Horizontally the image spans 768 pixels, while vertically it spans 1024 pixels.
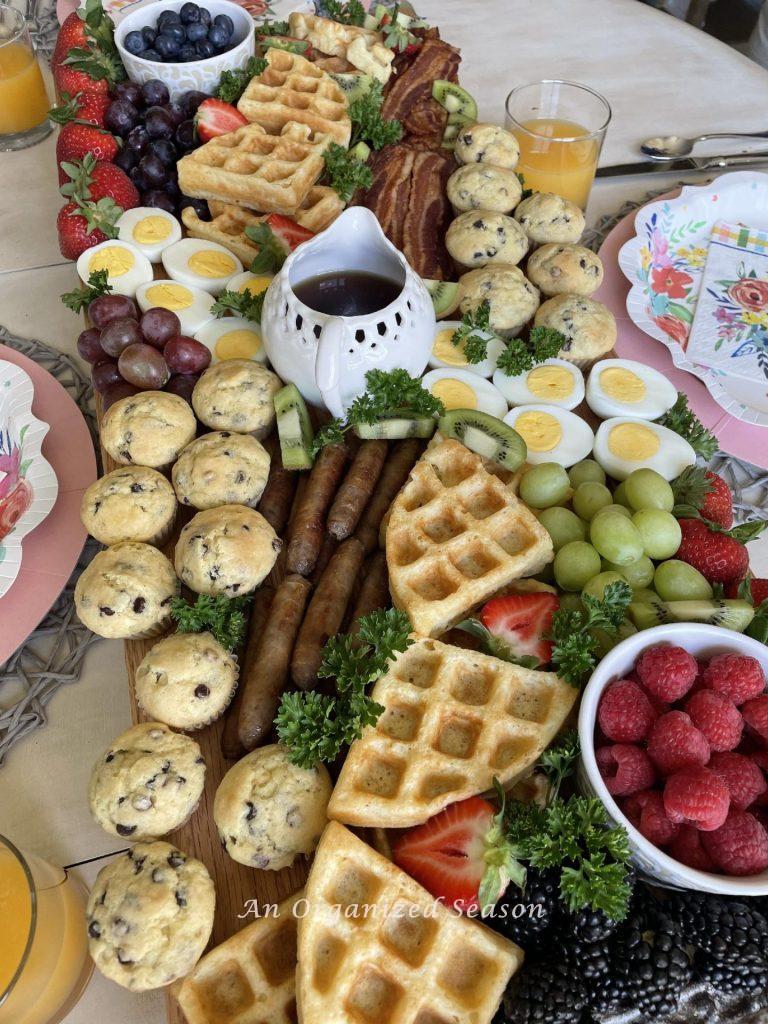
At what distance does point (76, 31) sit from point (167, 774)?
2.45m

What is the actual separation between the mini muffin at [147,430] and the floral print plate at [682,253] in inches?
46.3

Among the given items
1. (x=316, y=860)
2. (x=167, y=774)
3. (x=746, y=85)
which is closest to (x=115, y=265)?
(x=167, y=774)

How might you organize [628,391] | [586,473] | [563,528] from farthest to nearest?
1. [628,391]
2. [586,473]
3. [563,528]

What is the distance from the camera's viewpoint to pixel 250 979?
3.65 ft

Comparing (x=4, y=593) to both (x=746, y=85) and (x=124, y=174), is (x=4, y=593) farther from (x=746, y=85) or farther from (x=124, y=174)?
(x=746, y=85)

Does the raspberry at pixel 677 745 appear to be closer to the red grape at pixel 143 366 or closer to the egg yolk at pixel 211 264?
the red grape at pixel 143 366

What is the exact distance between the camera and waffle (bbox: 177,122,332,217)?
2.03m

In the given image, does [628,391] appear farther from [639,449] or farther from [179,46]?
[179,46]

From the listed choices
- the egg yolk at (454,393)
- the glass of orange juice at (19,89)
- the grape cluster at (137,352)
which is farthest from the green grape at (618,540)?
the glass of orange juice at (19,89)

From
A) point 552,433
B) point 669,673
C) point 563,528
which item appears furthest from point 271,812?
point 552,433

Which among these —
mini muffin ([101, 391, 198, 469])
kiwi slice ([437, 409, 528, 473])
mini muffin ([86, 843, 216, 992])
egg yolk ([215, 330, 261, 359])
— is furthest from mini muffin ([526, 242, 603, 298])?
mini muffin ([86, 843, 216, 992])

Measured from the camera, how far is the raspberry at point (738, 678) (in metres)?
1.17

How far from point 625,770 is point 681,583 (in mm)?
403

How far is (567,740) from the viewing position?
1.22m
